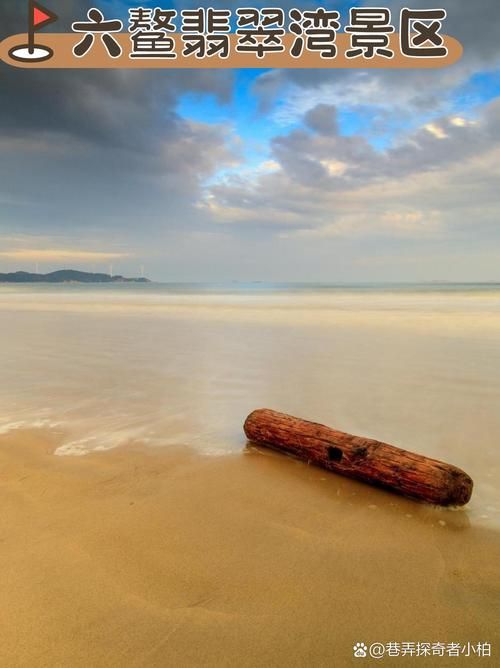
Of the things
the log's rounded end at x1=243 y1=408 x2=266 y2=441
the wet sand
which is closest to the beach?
the wet sand

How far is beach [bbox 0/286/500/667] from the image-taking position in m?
1.87

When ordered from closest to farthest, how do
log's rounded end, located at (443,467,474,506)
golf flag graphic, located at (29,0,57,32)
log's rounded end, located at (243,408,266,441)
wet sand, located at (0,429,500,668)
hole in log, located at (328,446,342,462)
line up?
wet sand, located at (0,429,500,668) < log's rounded end, located at (443,467,474,506) < hole in log, located at (328,446,342,462) < log's rounded end, located at (243,408,266,441) < golf flag graphic, located at (29,0,57,32)

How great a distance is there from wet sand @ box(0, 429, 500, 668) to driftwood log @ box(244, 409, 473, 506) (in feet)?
0.36

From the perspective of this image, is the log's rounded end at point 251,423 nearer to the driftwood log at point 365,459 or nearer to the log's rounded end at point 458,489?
the driftwood log at point 365,459

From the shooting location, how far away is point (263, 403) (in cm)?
524

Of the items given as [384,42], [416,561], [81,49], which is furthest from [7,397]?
[384,42]

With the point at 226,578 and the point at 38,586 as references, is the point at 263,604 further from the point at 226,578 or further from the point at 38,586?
the point at 38,586

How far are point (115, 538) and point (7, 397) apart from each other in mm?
3718

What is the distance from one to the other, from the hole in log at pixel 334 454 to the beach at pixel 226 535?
152 mm

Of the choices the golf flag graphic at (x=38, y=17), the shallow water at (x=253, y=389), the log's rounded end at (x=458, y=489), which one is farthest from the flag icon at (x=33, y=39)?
the log's rounded end at (x=458, y=489)

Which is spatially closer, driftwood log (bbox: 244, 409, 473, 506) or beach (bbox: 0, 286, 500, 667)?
beach (bbox: 0, 286, 500, 667)

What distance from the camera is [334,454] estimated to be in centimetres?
332

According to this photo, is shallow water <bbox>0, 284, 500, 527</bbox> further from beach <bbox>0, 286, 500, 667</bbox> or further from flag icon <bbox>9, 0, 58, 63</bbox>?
flag icon <bbox>9, 0, 58, 63</bbox>

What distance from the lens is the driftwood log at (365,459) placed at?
111 inches
